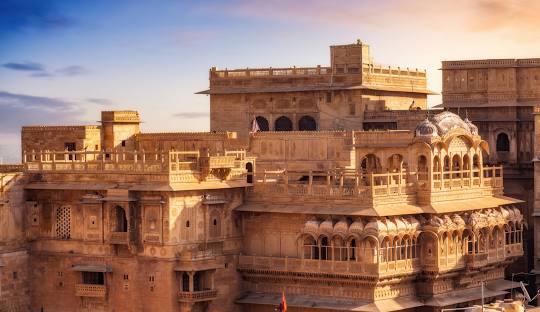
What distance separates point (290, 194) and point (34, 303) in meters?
12.0

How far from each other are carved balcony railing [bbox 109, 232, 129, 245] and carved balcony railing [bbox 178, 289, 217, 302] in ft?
10.3

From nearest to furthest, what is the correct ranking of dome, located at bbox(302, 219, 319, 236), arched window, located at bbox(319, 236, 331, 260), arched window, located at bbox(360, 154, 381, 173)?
dome, located at bbox(302, 219, 319, 236)
arched window, located at bbox(319, 236, 331, 260)
arched window, located at bbox(360, 154, 381, 173)

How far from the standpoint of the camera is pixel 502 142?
7288 centimetres

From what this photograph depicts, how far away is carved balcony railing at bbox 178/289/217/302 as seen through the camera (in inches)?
2384

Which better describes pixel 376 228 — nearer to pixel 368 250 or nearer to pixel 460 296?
→ pixel 368 250

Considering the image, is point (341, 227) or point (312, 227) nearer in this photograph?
point (341, 227)

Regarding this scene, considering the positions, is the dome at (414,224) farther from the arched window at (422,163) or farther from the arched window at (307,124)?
the arched window at (307,124)

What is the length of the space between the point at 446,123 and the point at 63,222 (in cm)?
1690

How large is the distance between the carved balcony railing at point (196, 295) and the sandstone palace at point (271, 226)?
0.22ft

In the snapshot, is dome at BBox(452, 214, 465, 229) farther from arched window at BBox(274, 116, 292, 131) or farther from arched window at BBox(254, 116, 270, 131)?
arched window at BBox(254, 116, 270, 131)

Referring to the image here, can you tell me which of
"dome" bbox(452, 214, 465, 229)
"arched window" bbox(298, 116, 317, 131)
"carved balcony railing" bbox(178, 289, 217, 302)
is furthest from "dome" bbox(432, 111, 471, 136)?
"carved balcony railing" bbox(178, 289, 217, 302)

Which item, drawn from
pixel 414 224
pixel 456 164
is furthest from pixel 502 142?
pixel 414 224

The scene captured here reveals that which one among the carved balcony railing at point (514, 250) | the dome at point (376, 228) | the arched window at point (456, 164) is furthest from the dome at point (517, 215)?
the dome at point (376, 228)

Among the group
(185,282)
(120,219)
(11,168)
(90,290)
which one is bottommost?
(90,290)
